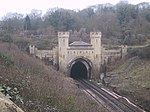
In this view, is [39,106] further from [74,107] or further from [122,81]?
[122,81]

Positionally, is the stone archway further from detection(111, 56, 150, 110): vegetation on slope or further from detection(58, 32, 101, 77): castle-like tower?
detection(111, 56, 150, 110): vegetation on slope

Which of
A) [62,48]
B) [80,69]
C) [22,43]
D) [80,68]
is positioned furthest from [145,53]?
[22,43]

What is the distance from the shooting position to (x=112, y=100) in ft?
91.8

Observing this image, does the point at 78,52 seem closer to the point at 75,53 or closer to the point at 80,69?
the point at 75,53

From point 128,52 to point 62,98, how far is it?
33471 millimetres

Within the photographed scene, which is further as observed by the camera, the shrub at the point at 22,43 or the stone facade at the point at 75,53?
the shrub at the point at 22,43

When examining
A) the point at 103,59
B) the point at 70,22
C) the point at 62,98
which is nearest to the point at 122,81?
the point at 103,59

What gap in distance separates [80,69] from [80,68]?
197 mm

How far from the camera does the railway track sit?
80.6ft

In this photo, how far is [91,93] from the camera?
3222cm

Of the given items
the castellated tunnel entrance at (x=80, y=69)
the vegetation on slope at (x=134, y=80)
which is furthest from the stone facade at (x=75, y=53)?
the vegetation on slope at (x=134, y=80)

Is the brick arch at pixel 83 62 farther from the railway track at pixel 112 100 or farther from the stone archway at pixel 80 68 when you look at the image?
the railway track at pixel 112 100

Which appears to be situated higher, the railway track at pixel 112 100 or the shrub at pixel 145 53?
the shrub at pixel 145 53

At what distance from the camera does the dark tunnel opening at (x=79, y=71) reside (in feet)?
150
